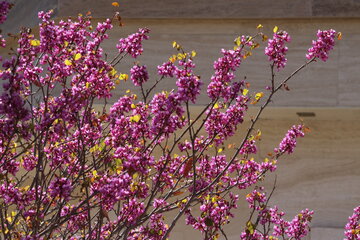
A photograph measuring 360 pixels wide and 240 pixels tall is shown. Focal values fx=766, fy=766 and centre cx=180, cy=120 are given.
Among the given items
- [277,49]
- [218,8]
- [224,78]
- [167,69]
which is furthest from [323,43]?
[218,8]

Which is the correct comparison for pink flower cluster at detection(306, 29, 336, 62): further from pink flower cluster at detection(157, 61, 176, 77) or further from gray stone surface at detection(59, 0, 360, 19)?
gray stone surface at detection(59, 0, 360, 19)

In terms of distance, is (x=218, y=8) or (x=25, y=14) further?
(x=25, y=14)

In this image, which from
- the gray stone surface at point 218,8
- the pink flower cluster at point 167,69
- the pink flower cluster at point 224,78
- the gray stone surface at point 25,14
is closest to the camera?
the pink flower cluster at point 224,78

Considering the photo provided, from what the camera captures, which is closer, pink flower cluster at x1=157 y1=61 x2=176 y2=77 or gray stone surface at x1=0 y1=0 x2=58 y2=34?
pink flower cluster at x1=157 y1=61 x2=176 y2=77

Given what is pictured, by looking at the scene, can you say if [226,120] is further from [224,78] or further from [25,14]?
[25,14]

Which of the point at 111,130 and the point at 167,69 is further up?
the point at 167,69

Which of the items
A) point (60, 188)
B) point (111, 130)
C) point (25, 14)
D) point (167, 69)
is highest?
point (25, 14)

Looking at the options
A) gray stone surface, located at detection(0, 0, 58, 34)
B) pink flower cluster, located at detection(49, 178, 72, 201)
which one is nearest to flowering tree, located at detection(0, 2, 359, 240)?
pink flower cluster, located at detection(49, 178, 72, 201)

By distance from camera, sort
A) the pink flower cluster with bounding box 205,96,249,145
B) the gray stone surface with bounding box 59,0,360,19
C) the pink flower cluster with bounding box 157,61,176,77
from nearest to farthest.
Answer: the pink flower cluster with bounding box 157,61,176,77 < the pink flower cluster with bounding box 205,96,249,145 < the gray stone surface with bounding box 59,0,360,19

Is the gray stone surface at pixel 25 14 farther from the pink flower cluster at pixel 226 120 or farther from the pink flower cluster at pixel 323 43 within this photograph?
the pink flower cluster at pixel 323 43

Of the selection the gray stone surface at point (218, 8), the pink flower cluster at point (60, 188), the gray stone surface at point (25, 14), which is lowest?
the pink flower cluster at point (60, 188)

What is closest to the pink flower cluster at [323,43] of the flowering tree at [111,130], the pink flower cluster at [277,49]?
the flowering tree at [111,130]

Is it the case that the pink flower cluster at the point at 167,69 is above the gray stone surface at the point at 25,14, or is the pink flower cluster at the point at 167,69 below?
below

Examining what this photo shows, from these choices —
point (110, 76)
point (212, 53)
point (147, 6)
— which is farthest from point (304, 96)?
point (110, 76)
